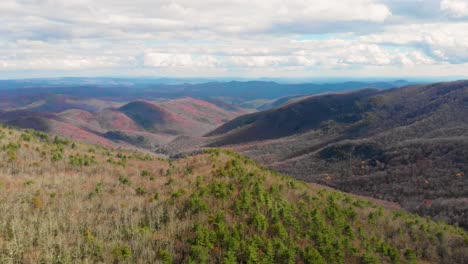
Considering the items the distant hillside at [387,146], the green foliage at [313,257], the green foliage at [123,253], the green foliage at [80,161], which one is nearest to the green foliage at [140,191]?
the green foliage at [123,253]

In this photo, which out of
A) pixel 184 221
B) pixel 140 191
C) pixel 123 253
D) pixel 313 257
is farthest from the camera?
pixel 140 191

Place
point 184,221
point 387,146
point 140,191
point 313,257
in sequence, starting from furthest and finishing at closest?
point 387,146 < point 140,191 < point 184,221 < point 313,257

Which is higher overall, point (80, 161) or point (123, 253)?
point (80, 161)

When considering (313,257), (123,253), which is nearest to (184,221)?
(123,253)

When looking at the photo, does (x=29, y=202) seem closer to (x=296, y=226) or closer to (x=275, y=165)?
(x=296, y=226)

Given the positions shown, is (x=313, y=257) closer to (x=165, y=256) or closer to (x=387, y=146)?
(x=165, y=256)

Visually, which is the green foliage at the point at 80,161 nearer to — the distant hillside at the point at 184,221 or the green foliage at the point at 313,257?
the distant hillside at the point at 184,221

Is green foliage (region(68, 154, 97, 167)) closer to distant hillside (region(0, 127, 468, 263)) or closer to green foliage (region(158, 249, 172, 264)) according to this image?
distant hillside (region(0, 127, 468, 263))

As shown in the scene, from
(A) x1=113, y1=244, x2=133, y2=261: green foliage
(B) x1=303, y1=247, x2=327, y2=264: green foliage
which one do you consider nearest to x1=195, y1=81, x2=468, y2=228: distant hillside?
(B) x1=303, y1=247, x2=327, y2=264: green foliage

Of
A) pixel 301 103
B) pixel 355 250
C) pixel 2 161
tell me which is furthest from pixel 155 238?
pixel 301 103
